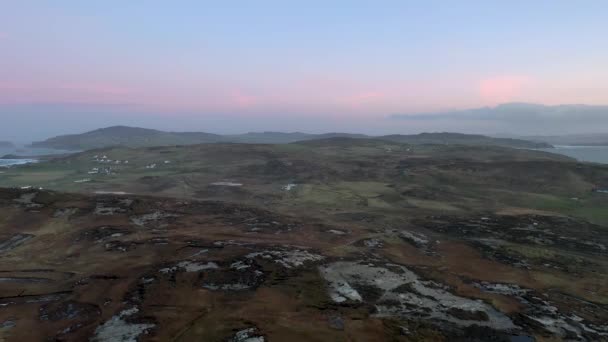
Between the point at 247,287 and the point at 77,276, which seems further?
the point at 77,276

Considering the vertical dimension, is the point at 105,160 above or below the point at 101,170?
above

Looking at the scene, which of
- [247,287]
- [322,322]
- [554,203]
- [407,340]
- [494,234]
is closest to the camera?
[407,340]

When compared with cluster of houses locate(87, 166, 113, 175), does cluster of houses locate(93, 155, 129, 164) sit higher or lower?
higher

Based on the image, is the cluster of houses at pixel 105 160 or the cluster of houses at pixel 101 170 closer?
the cluster of houses at pixel 101 170

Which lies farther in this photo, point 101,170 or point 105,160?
point 105,160

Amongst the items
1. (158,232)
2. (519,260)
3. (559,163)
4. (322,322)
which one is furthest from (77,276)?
(559,163)

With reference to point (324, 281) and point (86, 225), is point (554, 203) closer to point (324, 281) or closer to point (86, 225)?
point (324, 281)

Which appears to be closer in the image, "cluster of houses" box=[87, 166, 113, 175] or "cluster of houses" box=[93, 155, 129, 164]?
"cluster of houses" box=[87, 166, 113, 175]

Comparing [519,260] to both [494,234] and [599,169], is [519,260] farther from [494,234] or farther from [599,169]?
[599,169]

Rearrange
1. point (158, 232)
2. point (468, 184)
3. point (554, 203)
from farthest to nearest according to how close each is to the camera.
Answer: point (468, 184) < point (554, 203) < point (158, 232)

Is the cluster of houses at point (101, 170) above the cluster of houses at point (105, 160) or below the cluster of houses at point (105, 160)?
below
